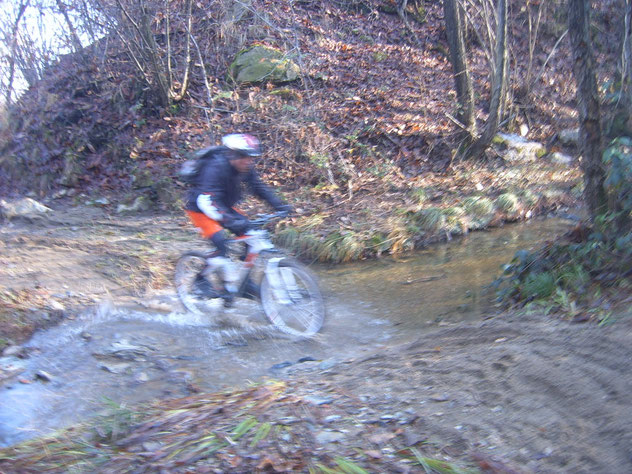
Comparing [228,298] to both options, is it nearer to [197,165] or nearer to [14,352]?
[197,165]

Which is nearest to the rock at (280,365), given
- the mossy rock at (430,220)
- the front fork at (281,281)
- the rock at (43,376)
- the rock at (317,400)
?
the front fork at (281,281)

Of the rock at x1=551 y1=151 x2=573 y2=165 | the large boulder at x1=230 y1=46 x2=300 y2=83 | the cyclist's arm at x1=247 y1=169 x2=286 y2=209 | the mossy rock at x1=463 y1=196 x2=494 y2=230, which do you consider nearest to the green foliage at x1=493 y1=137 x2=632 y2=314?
the cyclist's arm at x1=247 y1=169 x2=286 y2=209

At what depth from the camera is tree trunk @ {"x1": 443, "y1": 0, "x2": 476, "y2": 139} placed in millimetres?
13344

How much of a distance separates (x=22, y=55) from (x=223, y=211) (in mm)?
16202

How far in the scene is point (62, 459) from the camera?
3.30 metres

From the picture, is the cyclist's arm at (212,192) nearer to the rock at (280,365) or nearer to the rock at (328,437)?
the rock at (280,365)

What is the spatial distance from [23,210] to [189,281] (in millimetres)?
6159

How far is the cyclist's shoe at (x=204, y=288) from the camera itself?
647 cm

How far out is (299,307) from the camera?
19.9ft

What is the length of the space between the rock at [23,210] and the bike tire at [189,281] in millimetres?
5646

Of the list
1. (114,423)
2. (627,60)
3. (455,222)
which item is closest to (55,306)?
(114,423)

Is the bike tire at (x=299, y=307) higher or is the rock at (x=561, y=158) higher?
the bike tire at (x=299, y=307)

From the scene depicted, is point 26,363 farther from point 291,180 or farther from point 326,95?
point 326,95

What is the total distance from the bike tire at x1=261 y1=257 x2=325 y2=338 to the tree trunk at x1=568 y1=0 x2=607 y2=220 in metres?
3.23
